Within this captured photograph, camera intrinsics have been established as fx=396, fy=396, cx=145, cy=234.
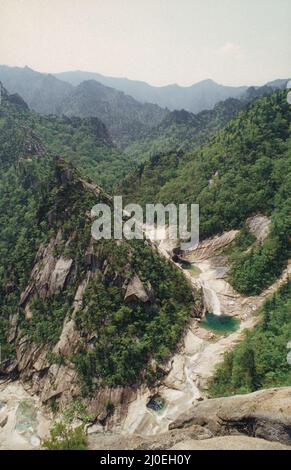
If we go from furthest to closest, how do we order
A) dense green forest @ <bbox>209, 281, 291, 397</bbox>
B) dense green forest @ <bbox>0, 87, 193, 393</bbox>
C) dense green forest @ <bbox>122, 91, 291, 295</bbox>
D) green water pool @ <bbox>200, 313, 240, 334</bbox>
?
dense green forest @ <bbox>122, 91, 291, 295</bbox> → green water pool @ <bbox>200, 313, 240, 334</bbox> → dense green forest @ <bbox>0, 87, 193, 393</bbox> → dense green forest @ <bbox>209, 281, 291, 397</bbox>

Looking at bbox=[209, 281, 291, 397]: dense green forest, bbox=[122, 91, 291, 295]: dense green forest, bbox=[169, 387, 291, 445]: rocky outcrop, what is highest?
bbox=[122, 91, 291, 295]: dense green forest

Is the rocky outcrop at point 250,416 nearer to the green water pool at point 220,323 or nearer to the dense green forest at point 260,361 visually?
the dense green forest at point 260,361

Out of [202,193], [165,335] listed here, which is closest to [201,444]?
[165,335]

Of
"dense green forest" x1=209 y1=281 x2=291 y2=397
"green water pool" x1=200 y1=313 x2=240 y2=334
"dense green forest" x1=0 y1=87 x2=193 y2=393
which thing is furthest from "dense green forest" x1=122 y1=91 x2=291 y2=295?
"dense green forest" x1=0 y1=87 x2=193 y2=393

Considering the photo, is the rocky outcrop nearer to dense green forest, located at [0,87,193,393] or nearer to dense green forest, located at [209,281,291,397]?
dense green forest, located at [209,281,291,397]

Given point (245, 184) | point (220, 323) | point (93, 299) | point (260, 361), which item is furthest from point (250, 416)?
point (245, 184)
